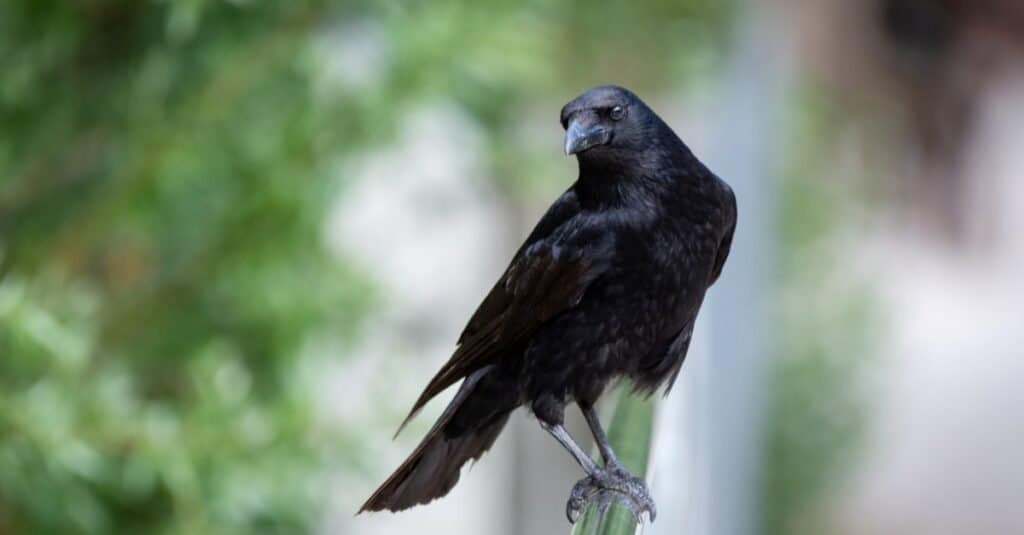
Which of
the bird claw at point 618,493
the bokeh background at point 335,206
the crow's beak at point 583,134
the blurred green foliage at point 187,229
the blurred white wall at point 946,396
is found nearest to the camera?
the crow's beak at point 583,134

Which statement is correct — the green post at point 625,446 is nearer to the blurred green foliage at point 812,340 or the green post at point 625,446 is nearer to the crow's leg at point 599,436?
the crow's leg at point 599,436

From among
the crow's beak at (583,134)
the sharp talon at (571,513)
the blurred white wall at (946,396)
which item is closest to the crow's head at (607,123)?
the crow's beak at (583,134)

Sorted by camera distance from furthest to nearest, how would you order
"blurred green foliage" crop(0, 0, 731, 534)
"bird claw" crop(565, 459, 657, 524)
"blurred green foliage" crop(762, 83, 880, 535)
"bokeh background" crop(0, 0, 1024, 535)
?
"blurred green foliage" crop(762, 83, 880, 535) < "blurred green foliage" crop(0, 0, 731, 534) < "bokeh background" crop(0, 0, 1024, 535) < "bird claw" crop(565, 459, 657, 524)

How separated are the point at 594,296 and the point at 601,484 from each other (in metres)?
0.13

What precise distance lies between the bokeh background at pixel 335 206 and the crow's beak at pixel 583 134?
162mm

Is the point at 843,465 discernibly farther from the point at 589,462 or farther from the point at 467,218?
the point at 589,462

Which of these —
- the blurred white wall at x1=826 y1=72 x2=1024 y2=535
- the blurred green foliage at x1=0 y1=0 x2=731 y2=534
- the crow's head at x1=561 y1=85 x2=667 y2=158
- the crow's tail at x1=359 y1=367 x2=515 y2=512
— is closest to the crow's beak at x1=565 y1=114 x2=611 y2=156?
the crow's head at x1=561 y1=85 x2=667 y2=158

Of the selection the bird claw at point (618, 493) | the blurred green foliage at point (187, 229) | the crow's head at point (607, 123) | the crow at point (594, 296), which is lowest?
the bird claw at point (618, 493)

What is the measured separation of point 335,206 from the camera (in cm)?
292

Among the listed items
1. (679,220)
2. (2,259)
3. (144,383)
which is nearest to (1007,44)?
(144,383)

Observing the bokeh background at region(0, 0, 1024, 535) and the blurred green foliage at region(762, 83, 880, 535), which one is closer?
the bokeh background at region(0, 0, 1024, 535)

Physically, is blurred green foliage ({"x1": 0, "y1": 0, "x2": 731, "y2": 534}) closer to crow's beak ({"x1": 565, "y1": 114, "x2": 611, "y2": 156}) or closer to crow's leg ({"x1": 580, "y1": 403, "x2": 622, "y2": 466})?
crow's leg ({"x1": 580, "y1": 403, "x2": 622, "y2": 466})

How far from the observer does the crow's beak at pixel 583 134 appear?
0.57m

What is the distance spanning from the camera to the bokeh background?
1871 mm
